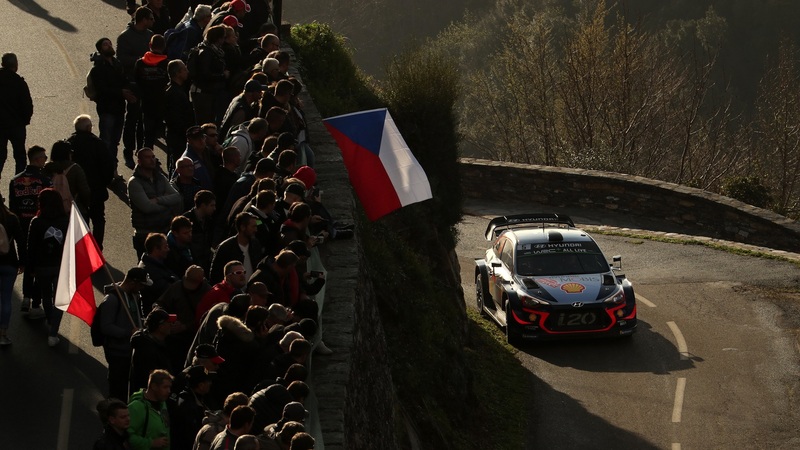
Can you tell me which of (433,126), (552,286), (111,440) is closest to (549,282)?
(552,286)

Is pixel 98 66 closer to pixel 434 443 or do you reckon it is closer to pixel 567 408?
pixel 434 443

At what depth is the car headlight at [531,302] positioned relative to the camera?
21.6 metres

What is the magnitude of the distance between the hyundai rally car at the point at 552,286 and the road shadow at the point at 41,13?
31.8 feet

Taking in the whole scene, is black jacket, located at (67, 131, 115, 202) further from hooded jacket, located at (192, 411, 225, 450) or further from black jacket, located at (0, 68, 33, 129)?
hooded jacket, located at (192, 411, 225, 450)

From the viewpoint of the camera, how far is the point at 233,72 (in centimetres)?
1692

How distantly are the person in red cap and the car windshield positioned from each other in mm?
13517

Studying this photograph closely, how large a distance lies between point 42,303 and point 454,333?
798 centimetres

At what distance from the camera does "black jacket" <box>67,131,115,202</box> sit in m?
14.0

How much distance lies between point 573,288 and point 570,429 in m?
3.50

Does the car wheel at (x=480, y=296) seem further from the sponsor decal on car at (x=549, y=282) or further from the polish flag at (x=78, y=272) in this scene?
the polish flag at (x=78, y=272)

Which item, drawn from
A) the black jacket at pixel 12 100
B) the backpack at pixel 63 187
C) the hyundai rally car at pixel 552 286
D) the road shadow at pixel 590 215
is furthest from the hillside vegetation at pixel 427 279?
the road shadow at pixel 590 215

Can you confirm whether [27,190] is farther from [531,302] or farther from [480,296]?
[480,296]

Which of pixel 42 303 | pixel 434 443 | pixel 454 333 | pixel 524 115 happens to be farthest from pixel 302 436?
pixel 524 115

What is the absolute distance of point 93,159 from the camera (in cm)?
1406
